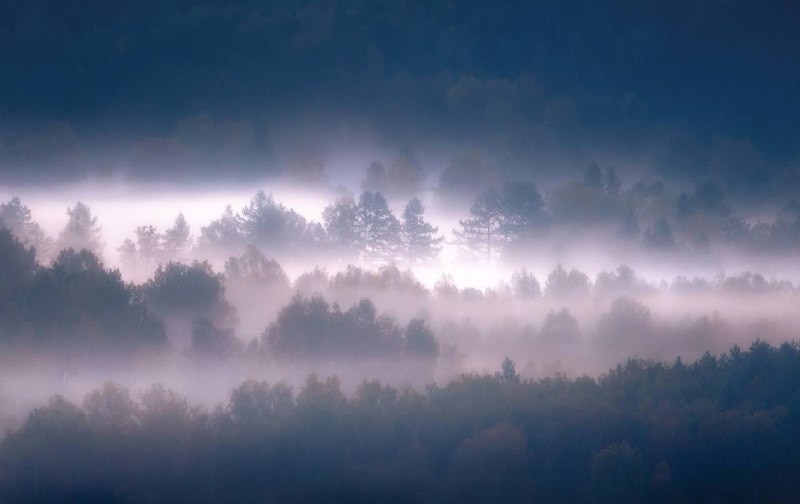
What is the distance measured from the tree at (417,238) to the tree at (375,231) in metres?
0.52

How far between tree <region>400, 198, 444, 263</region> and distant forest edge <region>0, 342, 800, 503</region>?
Result: 19681 mm

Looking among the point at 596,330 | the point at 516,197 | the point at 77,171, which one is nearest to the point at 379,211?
the point at 516,197

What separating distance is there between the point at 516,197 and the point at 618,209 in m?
9.92

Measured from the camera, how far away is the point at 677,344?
41.9 metres

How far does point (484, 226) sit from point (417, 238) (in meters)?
5.21

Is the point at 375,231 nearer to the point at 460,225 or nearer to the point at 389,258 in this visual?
the point at 389,258

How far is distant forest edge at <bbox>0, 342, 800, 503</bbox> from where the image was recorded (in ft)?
79.7

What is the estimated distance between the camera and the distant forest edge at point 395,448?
2428 cm

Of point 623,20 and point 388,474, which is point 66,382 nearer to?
point 388,474

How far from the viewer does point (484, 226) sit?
53.9 meters

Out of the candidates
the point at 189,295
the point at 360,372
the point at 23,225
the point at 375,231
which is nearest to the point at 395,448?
the point at 360,372

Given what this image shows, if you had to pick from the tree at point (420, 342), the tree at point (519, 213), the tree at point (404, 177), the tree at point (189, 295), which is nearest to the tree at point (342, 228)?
the tree at point (519, 213)

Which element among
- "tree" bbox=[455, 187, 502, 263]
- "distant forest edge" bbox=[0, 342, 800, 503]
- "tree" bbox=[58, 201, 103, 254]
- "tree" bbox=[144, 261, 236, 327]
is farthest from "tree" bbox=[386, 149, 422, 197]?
"distant forest edge" bbox=[0, 342, 800, 503]

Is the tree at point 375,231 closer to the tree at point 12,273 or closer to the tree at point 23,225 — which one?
the tree at point 23,225
